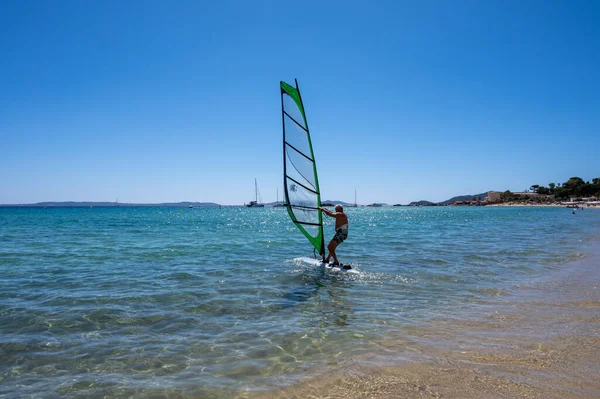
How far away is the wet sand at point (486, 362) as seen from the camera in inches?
143

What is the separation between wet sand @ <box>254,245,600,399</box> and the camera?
364 cm

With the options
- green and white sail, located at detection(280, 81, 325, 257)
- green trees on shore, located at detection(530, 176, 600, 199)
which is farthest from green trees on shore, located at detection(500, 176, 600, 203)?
green and white sail, located at detection(280, 81, 325, 257)

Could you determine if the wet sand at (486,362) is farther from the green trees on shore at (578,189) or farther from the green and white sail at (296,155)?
the green trees on shore at (578,189)

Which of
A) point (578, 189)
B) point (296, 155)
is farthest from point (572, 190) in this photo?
point (296, 155)

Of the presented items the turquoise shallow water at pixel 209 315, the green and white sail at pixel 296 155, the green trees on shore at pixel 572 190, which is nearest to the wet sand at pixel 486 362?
the turquoise shallow water at pixel 209 315

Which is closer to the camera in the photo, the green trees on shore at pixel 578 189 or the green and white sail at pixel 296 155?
the green and white sail at pixel 296 155

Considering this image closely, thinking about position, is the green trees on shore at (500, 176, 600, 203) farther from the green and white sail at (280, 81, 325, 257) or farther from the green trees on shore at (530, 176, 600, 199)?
the green and white sail at (280, 81, 325, 257)

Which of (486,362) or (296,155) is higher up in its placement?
(296,155)

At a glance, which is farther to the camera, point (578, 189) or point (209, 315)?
point (578, 189)

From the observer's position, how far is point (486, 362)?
14.0 feet

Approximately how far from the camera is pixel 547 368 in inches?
160

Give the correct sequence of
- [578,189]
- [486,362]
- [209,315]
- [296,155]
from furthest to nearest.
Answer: [578,189]
[296,155]
[209,315]
[486,362]

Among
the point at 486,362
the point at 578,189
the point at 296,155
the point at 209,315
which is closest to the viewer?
the point at 486,362

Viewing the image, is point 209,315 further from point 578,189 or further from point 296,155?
point 578,189
